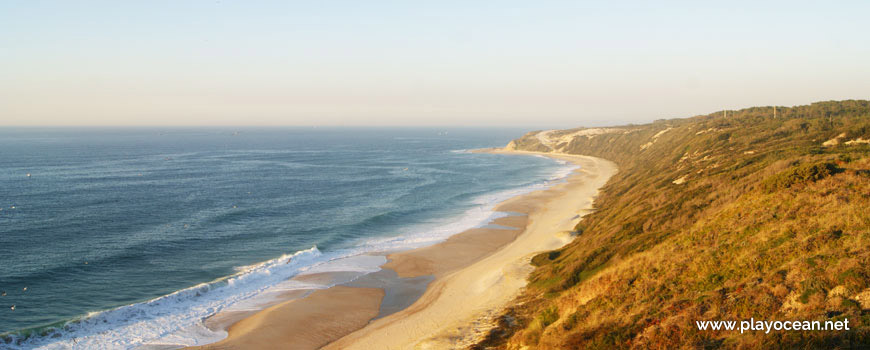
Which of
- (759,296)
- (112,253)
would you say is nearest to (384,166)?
(112,253)

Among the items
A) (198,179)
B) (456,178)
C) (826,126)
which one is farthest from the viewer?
(456,178)

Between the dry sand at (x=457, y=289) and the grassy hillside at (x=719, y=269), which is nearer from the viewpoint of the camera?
the grassy hillside at (x=719, y=269)

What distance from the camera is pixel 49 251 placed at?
34625 mm

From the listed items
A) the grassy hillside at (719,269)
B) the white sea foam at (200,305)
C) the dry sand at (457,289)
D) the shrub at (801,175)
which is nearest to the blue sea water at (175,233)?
the white sea foam at (200,305)

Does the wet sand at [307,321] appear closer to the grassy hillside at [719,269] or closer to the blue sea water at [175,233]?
the blue sea water at [175,233]

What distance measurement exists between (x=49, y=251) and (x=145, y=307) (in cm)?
1606

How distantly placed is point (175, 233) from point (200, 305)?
18.3 metres

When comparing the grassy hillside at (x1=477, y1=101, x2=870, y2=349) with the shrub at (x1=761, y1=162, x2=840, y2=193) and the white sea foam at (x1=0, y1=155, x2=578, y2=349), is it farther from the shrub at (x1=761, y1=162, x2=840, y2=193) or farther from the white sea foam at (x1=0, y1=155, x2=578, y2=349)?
the white sea foam at (x1=0, y1=155, x2=578, y2=349)

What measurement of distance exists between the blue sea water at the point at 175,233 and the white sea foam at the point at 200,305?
10cm

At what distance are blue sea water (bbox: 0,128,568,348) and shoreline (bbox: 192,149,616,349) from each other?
3.38m

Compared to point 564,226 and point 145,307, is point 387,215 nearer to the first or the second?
point 564,226

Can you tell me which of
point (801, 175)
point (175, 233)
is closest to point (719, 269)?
point (801, 175)

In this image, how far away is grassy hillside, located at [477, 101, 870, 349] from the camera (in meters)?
12.2

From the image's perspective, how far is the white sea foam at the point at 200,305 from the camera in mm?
21828
